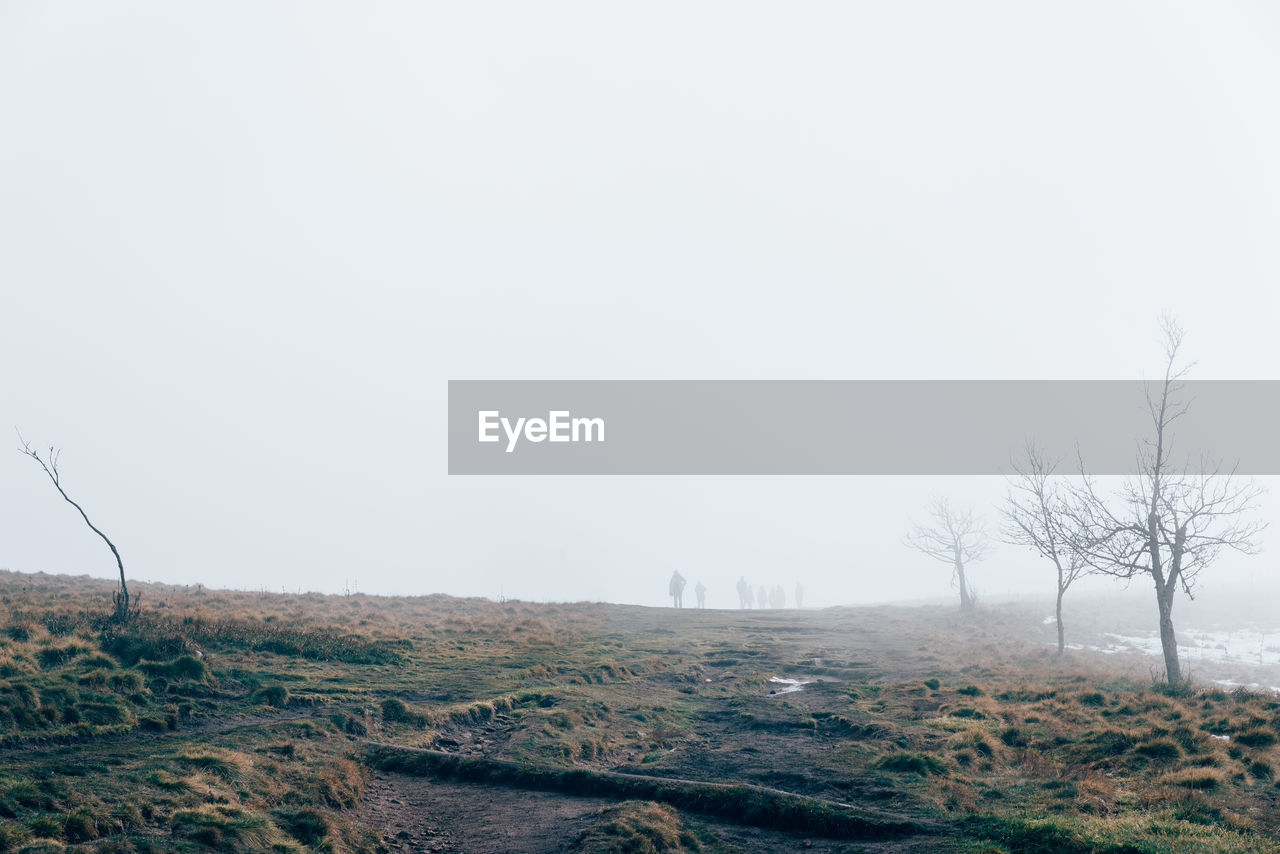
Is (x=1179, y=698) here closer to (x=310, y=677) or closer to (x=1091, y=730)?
(x=1091, y=730)

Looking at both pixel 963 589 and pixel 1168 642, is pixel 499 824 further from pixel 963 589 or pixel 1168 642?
pixel 963 589

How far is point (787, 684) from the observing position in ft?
97.5

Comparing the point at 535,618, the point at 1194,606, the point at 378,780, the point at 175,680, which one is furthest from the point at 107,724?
the point at 1194,606

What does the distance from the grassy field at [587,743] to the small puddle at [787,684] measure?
1.19 ft

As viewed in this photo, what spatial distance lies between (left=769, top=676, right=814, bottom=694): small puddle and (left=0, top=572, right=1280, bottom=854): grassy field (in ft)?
1.19

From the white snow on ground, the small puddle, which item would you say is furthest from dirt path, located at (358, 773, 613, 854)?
the white snow on ground

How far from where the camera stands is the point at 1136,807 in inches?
504

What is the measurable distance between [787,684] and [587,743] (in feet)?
45.1

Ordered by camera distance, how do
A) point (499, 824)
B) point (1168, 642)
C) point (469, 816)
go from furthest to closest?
point (1168, 642), point (469, 816), point (499, 824)

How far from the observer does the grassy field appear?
38.4 ft

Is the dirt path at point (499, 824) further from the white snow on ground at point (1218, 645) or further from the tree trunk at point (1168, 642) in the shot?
the white snow on ground at point (1218, 645)

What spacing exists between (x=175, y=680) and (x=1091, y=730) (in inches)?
968

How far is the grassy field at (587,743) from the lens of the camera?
38.4 ft

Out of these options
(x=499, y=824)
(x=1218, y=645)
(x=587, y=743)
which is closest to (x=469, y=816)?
(x=499, y=824)
